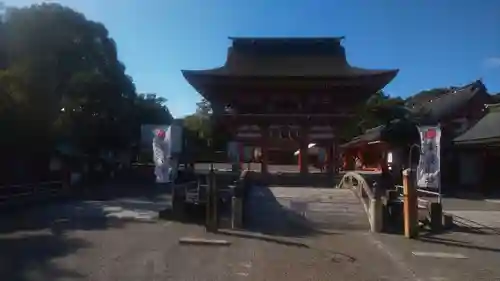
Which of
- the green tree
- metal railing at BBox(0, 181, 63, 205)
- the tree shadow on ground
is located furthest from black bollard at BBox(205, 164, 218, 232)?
the green tree

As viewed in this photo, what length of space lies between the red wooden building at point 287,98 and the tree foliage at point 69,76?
22.8ft

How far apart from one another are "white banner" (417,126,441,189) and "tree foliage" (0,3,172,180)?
48.1 feet

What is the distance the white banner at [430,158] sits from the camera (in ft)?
43.3

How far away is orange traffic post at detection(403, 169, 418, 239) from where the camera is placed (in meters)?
12.4

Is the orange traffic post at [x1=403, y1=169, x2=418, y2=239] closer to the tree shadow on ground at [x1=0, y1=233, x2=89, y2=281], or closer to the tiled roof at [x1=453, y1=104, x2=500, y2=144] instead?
the tree shadow on ground at [x1=0, y1=233, x2=89, y2=281]

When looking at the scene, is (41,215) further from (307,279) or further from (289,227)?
(307,279)

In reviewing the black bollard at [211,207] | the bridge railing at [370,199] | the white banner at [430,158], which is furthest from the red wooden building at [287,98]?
the black bollard at [211,207]

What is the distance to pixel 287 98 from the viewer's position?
25.6 m

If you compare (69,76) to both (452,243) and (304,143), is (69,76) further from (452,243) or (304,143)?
(452,243)

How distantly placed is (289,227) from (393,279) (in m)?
5.93

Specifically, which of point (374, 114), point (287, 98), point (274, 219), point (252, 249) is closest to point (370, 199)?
point (274, 219)

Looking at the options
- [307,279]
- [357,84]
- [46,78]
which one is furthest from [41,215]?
[357,84]

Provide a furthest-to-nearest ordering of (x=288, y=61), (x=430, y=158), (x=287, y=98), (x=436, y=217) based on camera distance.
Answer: (x=288, y=61), (x=287, y=98), (x=436, y=217), (x=430, y=158)

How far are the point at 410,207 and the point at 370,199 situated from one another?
216cm
